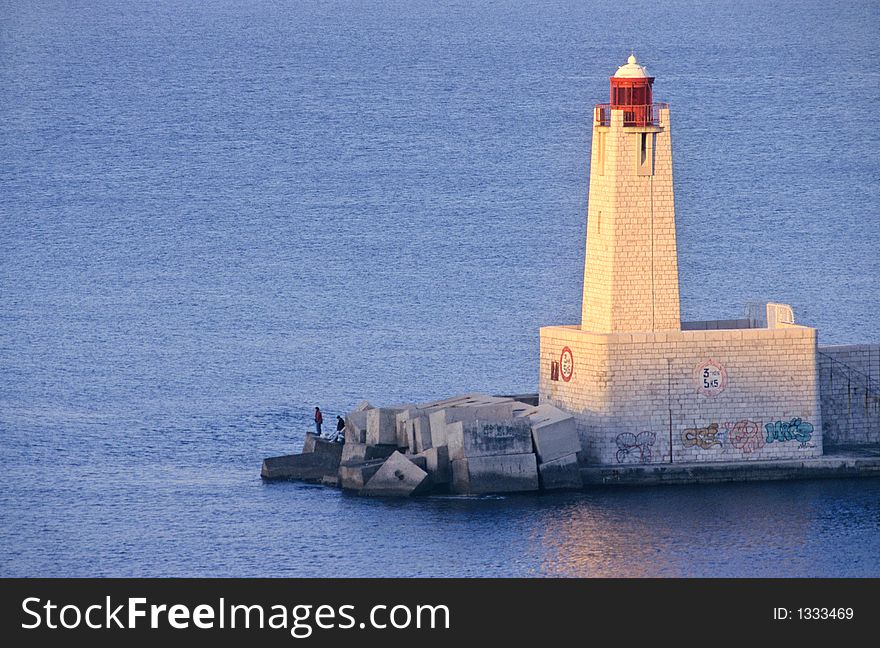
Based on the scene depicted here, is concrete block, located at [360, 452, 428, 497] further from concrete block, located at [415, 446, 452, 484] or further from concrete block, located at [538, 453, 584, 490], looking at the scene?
concrete block, located at [538, 453, 584, 490]

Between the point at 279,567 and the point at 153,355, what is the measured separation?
25493 mm

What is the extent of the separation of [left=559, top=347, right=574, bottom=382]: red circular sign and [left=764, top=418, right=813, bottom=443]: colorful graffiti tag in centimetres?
443

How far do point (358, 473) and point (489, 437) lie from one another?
3185 mm

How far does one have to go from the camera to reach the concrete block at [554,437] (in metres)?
55.0

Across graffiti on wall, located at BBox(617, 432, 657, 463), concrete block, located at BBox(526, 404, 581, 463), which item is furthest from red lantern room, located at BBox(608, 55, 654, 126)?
graffiti on wall, located at BBox(617, 432, 657, 463)

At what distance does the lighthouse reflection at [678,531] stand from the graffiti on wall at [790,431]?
99cm

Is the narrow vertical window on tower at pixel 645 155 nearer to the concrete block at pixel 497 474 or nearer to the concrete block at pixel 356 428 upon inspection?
the concrete block at pixel 497 474

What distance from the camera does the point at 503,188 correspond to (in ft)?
374

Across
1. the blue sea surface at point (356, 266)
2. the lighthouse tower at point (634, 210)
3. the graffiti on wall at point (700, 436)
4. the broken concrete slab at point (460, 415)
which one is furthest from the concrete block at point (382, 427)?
the graffiti on wall at point (700, 436)

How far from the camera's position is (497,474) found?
5522cm

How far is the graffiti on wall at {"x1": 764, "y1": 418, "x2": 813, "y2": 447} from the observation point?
186ft
